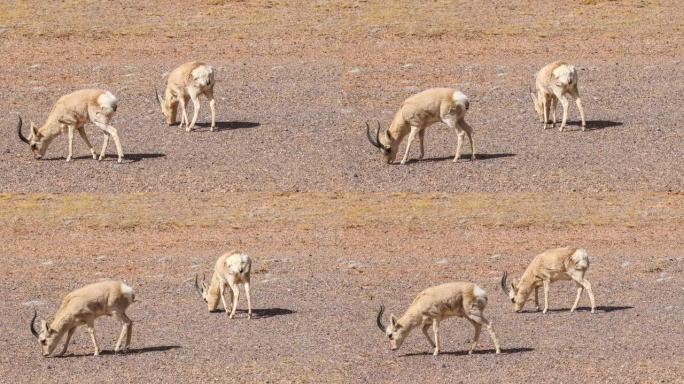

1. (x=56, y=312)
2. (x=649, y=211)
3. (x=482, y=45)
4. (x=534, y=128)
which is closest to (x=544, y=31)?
(x=482, y=45)

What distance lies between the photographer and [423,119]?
38219mm

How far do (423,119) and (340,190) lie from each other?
2541mm

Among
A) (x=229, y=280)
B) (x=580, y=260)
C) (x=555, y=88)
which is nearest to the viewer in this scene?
(x=229, y=280)

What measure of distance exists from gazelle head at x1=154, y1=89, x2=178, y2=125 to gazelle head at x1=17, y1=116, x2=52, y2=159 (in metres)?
3.21

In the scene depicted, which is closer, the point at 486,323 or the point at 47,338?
the point at 486,323

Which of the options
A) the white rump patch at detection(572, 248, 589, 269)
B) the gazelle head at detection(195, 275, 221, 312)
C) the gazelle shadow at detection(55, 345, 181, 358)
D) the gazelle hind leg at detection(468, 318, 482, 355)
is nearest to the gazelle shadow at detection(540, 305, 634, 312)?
the white rump patch at detection(572, 248, 589, 269)

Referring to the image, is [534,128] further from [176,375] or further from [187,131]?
[176,375]

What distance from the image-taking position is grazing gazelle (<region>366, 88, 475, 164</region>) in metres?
37.8

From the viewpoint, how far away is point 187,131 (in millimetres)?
41000

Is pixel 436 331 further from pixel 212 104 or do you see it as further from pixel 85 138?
pixel 212 104

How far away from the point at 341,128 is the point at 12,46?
40.7 ft

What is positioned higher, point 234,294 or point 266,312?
point 234,294

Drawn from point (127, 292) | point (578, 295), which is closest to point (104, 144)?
point (127, 292)

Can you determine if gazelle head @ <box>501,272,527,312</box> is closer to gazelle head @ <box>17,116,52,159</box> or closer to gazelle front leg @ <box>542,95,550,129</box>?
gazelle front leg @ <box>542,95,550,129</box>
